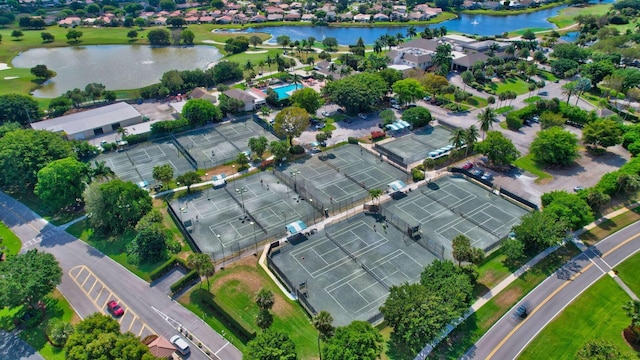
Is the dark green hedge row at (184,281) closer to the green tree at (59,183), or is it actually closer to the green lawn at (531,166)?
the green tree at (59,183)

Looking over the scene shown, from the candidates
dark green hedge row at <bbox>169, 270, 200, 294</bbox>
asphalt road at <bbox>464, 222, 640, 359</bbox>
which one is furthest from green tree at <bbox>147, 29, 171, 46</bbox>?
asphalt road at <bbox>464, 222, 640, 359</bbox>

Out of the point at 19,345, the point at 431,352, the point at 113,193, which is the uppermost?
the point at 113,193

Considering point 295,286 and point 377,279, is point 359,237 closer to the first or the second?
point 377,279

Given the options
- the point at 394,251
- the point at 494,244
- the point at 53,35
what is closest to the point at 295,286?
the point at 394,251

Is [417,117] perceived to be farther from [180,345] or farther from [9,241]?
[9,241]

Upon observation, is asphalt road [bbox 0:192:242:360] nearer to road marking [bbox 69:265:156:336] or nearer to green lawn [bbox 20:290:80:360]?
road marking [bbox 69:265:156:336]

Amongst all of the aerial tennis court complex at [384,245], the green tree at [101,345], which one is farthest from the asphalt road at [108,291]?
the aerial tennis court complex at [384,245]
